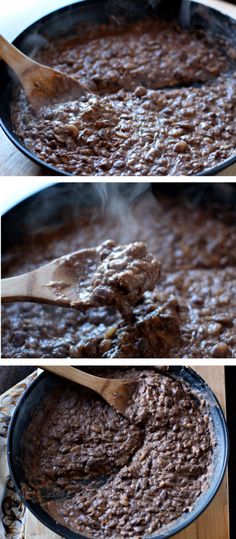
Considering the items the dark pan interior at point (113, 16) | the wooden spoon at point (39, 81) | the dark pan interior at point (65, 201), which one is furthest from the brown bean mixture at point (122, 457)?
the dark pan interior at point (113, 16)

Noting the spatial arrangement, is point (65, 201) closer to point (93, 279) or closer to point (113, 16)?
point (93, 279)

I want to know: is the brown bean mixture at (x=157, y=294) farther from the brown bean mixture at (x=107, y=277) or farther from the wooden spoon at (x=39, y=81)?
the wooden spoon at (x=39, y=81)

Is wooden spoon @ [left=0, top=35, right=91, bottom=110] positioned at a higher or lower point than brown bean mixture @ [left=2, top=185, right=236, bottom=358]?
higher

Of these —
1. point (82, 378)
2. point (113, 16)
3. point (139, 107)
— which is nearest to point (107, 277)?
point (82, 378)

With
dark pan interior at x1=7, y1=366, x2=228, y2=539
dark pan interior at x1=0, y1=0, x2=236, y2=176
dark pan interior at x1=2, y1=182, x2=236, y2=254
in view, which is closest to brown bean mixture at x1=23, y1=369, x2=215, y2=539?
dark pan interior at x1=7, y1=366, x2=228, y2=539

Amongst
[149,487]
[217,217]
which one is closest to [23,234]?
[217,217]

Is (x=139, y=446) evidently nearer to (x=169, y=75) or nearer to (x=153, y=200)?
(x=153, y=200)

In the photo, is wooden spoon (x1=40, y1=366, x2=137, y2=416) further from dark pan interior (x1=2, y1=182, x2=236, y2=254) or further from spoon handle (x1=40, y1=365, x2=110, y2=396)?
dark pan interior (x1=2, y1=182, x2=236, y2=254)

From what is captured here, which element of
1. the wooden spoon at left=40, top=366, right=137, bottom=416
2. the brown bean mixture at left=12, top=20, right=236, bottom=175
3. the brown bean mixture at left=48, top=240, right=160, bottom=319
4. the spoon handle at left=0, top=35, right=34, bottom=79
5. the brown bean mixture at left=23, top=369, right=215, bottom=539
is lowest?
the brown bean mixture at left=23, top=369, right=215, bottom=539
